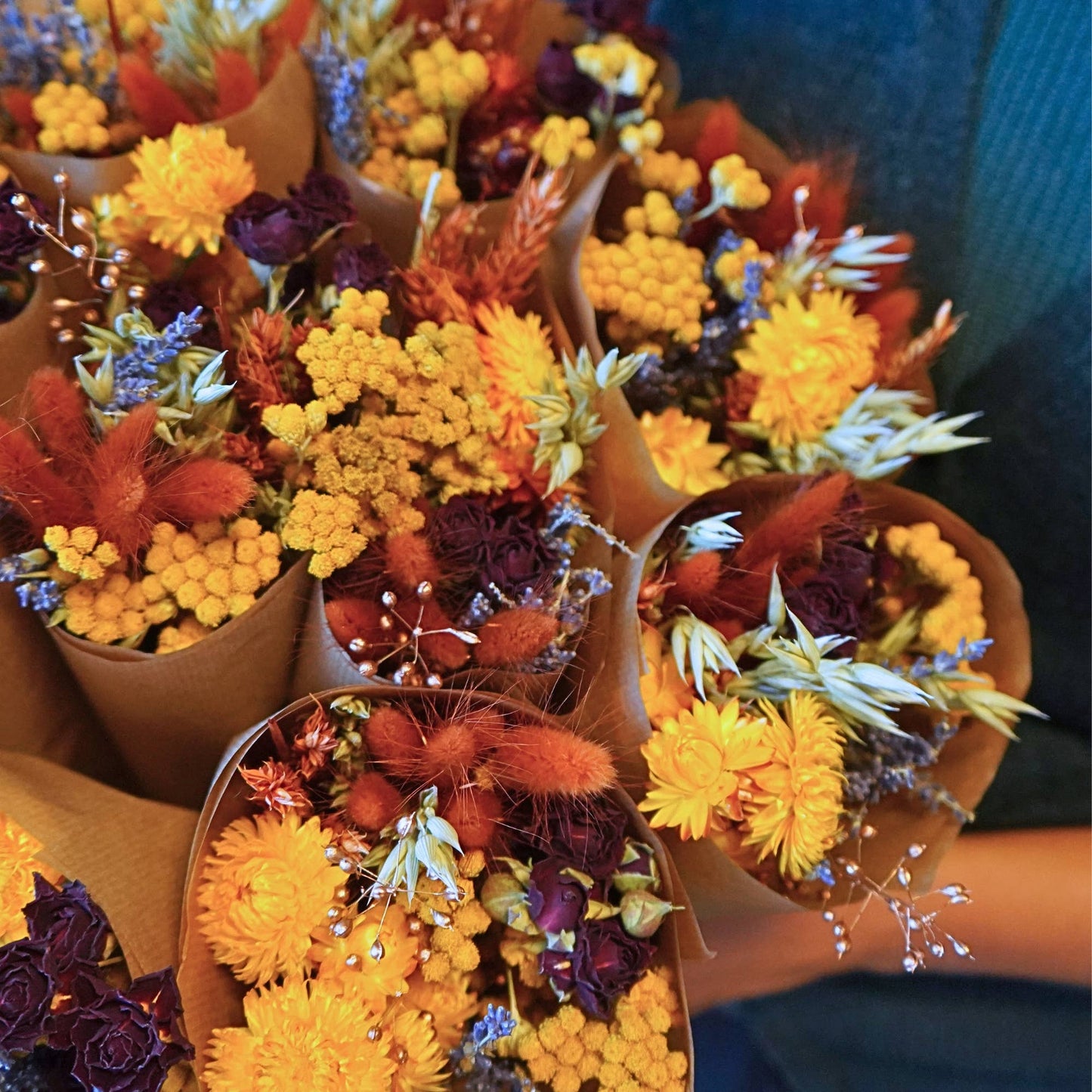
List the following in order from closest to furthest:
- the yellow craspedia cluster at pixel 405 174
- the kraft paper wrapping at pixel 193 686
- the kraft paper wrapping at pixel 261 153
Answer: the kraft paper wrapping at pixel 193 686 → the kraft paper wrapping at pixel 261 153 → the yellow craspedia cluster at pixel 405 174

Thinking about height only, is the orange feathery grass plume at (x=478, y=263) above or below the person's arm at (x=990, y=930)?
above

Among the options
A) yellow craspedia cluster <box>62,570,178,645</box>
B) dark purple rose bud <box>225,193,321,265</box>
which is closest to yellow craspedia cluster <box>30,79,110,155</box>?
dark purple rose bud <box>225,193,321,265</box>

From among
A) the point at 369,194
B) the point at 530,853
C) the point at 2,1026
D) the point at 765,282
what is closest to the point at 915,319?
the point at 765,282

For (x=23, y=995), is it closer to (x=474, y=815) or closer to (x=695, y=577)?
(x=474, y=815)

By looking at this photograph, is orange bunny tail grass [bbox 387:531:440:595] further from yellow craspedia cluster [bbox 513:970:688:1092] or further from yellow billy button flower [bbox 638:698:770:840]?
yellow craspedia cluster [bbox 513:970:688:1092]

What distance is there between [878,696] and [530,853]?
1.01 ft

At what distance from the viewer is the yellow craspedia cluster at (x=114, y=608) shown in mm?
627

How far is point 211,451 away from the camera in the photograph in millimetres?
666

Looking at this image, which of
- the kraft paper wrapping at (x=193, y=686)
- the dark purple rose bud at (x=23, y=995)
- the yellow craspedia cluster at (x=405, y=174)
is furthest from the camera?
the yellow craspedia cluster at (x=405, y=174)

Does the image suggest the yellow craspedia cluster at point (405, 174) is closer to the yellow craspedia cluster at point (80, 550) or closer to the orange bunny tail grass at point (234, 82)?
the orange bunny tail grass at point (234, 82)

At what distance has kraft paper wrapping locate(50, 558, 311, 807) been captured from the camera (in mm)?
626

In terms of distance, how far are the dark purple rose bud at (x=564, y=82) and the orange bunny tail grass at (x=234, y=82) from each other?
28cm

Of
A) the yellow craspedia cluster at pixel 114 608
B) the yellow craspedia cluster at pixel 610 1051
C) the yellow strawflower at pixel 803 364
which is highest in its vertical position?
the yellow strawflower at pixel 803 364

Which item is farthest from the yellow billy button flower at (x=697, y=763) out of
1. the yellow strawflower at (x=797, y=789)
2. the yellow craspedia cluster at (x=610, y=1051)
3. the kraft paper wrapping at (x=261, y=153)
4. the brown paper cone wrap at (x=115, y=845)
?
the kraft paper wrapping at (x=261, y=153)
